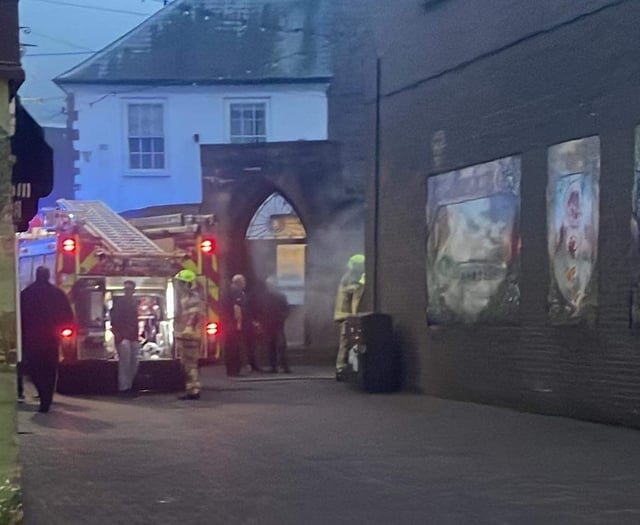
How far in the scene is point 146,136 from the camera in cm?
3219

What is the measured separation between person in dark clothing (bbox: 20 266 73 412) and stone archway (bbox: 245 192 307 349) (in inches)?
440

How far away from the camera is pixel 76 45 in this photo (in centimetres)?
4209

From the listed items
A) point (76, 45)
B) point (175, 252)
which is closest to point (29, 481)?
point (175, 252)

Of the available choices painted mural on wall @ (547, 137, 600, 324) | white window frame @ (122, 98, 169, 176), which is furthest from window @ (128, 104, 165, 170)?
painted mural on wall @ (547, 137, 600, 324)

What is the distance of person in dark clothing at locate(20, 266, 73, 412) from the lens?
15.5 metres

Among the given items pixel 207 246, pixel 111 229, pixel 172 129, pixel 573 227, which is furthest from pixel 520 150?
pixel 172 129

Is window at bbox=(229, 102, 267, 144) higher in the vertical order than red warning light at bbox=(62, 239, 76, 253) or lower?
higher

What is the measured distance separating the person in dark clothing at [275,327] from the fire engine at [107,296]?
2.85 meters

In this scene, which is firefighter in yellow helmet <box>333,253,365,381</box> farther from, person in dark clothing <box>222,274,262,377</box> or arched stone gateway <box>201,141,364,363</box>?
arched stone gateway <box>201,141,364,363</box>

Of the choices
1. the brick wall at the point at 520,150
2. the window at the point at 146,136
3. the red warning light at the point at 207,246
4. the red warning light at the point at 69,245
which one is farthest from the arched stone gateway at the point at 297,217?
the brick wall at the point at 520,150

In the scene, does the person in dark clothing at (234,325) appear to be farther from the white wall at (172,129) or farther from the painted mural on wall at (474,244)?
the white wall at (172,129)

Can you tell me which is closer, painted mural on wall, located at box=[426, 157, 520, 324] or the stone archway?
painted mural on wall, located at box=[426, 157, 520, 324]

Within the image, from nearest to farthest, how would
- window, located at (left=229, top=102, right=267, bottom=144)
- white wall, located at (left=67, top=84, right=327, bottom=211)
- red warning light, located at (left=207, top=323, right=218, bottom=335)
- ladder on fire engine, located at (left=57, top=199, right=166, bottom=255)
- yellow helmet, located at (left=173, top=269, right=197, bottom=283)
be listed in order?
ladder on fire engine, located at (left=57, top=199, right=166, bottom=255)
yellow helmet, located at (left=173, top=269, right=197, bottom=283)
red warning light, located at (left=207, top=323, right=218, bottom=335)
white wall, located at (left=67, top=84, right=327, bottom=211)
window, located at (left=229, top=102, right=267, bottom=144)

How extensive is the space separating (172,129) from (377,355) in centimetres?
1554
